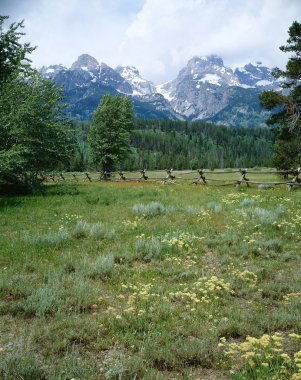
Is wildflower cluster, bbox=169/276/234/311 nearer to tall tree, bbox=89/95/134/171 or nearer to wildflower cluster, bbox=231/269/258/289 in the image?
wildflower cluster, bbox=231/269/258/289

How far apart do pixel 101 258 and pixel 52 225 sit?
5.26 meters

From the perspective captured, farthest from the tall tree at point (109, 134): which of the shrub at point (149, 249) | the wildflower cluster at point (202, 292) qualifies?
the wildflower cluster at point (202, 292)

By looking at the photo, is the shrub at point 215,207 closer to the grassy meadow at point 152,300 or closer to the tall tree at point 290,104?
the grassy meadow at point 152,300

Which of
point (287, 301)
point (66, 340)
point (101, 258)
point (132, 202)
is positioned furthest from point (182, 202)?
point (66, 340)

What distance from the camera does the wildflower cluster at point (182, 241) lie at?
10.5 metres

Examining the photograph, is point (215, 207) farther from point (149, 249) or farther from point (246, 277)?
point (246, 277)

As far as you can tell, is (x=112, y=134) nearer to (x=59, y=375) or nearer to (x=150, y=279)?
(x=150, y=279)

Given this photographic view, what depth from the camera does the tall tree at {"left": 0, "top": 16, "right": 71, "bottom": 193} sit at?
67.7 ft

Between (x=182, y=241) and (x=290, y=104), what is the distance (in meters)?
23.3

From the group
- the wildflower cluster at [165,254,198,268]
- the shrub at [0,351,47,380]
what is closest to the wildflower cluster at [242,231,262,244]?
the wildflower cluster at [165,254,198,268]

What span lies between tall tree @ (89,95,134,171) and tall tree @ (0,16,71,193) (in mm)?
27951

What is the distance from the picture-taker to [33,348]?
5215mm

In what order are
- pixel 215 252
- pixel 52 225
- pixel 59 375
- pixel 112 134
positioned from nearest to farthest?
pixel 59 375 < pixel 215 252 < pixel 52 225 < pixel 112 134

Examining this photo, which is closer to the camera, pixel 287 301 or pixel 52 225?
pixel 287 301
